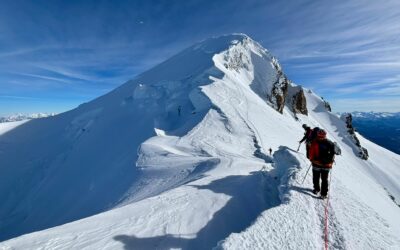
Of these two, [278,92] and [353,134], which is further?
[353,134]

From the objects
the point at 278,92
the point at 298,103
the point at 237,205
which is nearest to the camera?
the point at 237,205

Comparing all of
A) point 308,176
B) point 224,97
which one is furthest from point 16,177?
point 308,176

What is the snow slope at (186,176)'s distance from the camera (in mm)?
6734

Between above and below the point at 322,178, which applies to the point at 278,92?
above

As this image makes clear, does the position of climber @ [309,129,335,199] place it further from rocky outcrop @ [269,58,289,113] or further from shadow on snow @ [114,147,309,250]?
rocky outcrop @ [269,58,289,113]

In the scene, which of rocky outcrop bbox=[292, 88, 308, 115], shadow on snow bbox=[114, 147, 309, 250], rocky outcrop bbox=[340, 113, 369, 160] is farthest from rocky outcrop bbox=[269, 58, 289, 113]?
shadow on snow bbox=[114, 147, 309, 250]

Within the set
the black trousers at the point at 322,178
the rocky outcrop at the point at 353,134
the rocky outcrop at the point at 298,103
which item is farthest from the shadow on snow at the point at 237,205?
the rocky outcrop at the point at 353,134

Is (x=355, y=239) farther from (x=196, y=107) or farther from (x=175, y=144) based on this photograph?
(x=196, y=107)

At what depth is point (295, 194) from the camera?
8.18m

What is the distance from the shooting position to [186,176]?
13.2 meters

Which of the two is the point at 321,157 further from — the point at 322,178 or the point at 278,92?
the point at 278,92

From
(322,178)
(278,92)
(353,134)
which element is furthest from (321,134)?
(353,134)

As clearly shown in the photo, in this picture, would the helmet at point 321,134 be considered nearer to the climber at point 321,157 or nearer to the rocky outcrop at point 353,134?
the climber at point 321,157

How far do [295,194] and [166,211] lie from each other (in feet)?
12.7
